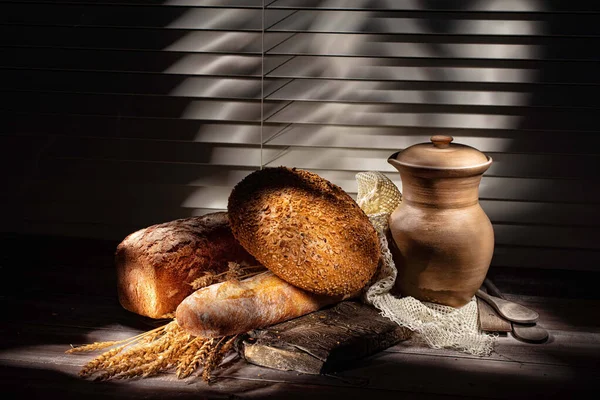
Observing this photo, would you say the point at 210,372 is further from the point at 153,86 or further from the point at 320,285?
the point at 153,86

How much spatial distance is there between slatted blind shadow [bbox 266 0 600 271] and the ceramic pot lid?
72cm

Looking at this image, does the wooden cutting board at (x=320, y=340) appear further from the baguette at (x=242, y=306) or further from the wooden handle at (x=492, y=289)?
the wooden handle at (x=492, y=289)

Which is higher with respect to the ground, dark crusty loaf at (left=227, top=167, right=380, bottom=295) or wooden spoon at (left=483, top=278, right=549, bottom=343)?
dark crusty loaf at (left=227, top=167, right=380, bottom=295)

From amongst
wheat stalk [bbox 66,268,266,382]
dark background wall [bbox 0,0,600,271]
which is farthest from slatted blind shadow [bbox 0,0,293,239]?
wheat stalk [bbox 66,268,266,382]

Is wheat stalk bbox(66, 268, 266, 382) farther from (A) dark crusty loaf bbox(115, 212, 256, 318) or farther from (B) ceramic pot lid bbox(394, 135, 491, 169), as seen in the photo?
(B) ceramic pot lid bbox(394, 135, 491, 169)

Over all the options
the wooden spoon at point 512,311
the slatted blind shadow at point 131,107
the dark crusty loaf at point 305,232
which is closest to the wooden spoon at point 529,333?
the wooden spoon at point 512,311

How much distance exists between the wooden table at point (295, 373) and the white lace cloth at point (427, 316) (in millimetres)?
38

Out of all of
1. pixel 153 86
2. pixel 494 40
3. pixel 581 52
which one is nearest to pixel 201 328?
pixel 153 86

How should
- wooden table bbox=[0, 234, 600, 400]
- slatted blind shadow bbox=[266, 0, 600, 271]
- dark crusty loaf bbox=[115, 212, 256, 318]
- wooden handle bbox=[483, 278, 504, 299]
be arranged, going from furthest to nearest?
slatted blind shadow bbox=[266, 0, 600, 271] < wooden handle bbox=[483, 278, 504, 299] < dark crusty loaf bbox=[115, 212, 256, 318] < wooden table bbox=[0, 234, 600, 400]

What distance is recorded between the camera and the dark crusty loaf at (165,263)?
2.06 m

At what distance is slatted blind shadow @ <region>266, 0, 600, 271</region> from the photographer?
263cm

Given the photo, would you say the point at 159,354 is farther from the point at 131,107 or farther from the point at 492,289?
the point at 131,107

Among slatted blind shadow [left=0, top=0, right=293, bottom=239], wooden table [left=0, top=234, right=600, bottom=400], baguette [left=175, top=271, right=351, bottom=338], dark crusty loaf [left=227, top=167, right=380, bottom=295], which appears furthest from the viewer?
slatted blind shadow [left=0, top=0, right=293, bottom=239]

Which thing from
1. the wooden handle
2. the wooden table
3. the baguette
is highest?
the baguette
